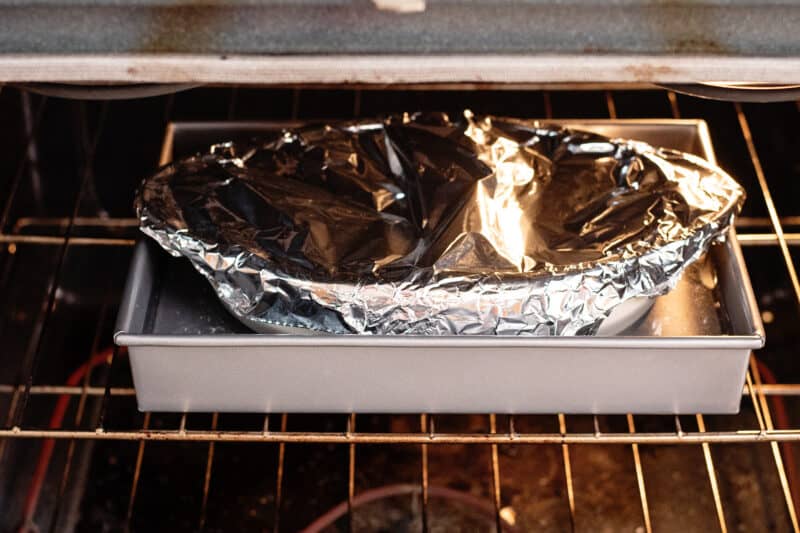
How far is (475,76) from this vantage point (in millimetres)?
529

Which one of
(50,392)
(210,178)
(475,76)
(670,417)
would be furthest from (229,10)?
(670,417)

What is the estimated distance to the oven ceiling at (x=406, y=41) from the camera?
522mm

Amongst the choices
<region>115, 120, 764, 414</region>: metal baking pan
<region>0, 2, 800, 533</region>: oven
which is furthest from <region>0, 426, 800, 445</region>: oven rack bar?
<region>0, 2, 800, 533</region>: oven

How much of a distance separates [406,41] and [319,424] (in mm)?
677

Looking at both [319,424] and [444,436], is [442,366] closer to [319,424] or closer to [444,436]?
[444,436]

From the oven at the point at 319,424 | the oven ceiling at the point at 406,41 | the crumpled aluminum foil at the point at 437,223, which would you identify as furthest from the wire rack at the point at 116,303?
the oven ceiling at the point at 406,41

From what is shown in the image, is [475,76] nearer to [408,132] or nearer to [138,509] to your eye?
[408,132]

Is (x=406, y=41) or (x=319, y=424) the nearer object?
(x=406, y=41)

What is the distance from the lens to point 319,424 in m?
1.12

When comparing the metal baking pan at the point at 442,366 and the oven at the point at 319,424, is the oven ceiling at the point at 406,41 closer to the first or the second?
the metal baking pan at the point at 442,366

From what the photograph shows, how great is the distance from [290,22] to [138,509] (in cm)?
67

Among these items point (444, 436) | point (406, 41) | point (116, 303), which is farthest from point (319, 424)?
point (406, 41)

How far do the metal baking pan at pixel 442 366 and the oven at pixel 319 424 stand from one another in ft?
0.76

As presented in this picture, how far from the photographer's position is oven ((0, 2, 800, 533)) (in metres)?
1.02
